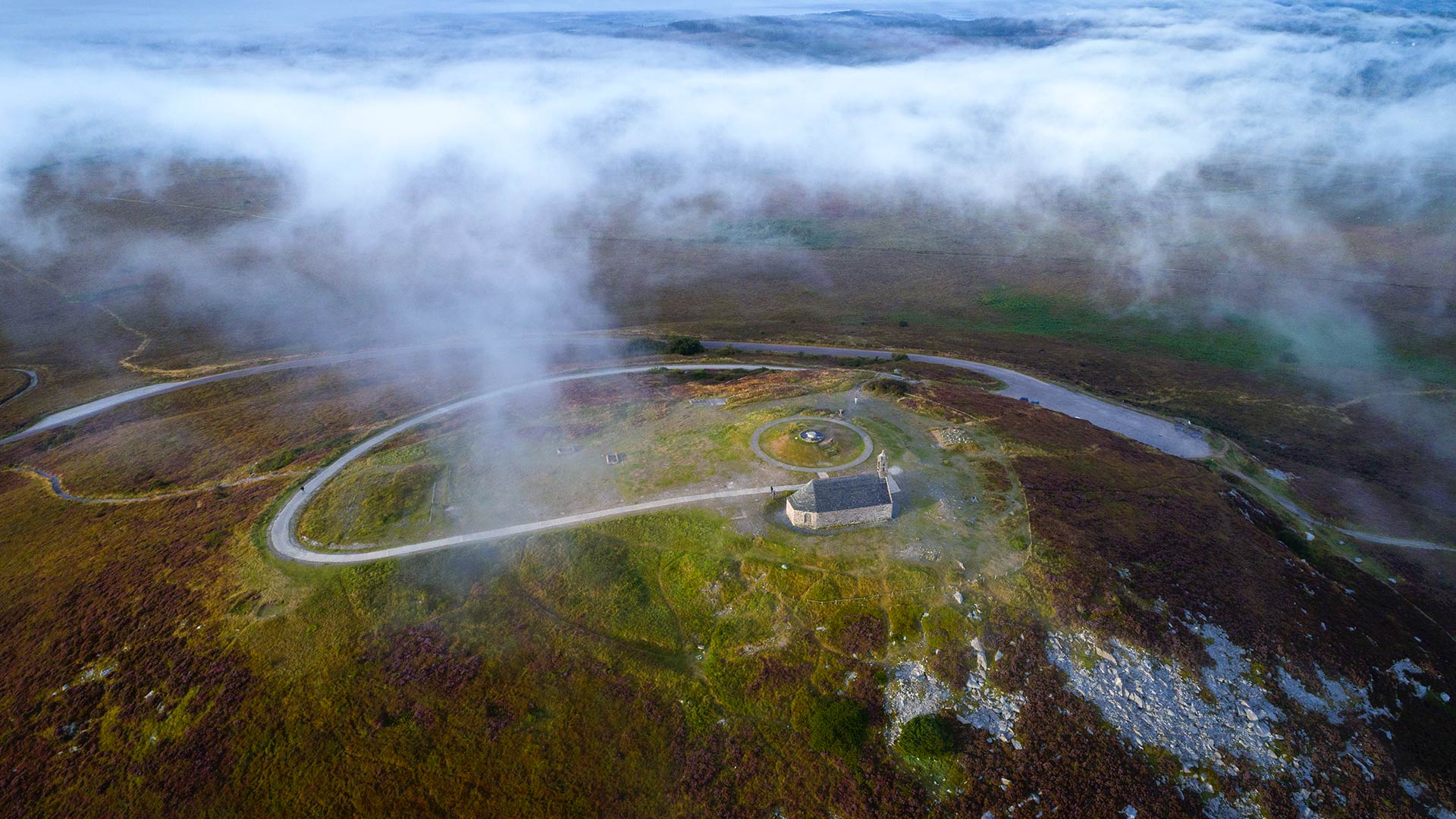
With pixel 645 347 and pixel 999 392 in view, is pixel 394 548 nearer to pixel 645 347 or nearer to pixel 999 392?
pixel 645 347

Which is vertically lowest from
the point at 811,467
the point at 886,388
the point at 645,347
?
the point at 645,347

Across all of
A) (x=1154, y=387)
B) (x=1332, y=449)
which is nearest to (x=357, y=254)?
(x=1154, y=387)

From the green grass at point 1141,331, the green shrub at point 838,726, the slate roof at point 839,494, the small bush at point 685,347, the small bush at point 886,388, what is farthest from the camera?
the green grass at point 1141,331

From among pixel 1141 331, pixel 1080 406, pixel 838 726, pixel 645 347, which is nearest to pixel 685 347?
pixel 645 347

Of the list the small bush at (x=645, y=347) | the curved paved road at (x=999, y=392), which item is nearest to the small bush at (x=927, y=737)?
the curved paved road at (x=999, y=392)

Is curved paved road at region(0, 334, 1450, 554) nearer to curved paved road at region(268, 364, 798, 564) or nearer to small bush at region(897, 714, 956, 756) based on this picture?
curved paved road at region(268, 364, 798, 564)

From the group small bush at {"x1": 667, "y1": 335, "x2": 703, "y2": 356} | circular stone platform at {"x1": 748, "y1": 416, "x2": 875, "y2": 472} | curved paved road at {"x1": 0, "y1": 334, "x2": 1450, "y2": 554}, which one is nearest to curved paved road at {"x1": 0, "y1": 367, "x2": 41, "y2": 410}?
curved paved road at {"x1": 0, "y1": 334, "x2": 1450, "y2": 554}

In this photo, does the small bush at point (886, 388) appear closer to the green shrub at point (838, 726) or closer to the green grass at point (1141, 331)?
the green shrub at point (838, 726)
